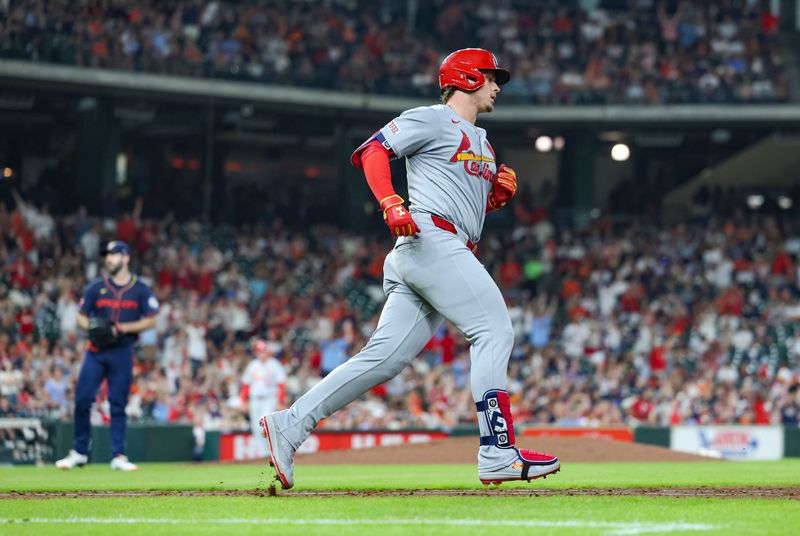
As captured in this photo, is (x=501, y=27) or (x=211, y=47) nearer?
(x=211, y=47)

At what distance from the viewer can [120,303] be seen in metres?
11.0

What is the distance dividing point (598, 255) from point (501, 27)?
6079 mm

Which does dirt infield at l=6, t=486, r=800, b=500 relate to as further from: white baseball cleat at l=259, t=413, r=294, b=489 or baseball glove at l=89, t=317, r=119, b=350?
baseball glove at l=89, t=317, r=119, b=350

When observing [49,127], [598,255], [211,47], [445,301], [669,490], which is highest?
[211,47]

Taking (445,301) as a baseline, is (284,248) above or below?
above

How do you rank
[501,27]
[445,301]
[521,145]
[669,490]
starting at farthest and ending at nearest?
[521,145]
[501,27]
[669,490]
[445,301]

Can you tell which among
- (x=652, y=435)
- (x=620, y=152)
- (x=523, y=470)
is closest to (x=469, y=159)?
(x=523, y=470)

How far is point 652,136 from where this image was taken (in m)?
29.8

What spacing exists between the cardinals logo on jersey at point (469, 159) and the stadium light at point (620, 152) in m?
25.9

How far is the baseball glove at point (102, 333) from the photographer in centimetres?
1074

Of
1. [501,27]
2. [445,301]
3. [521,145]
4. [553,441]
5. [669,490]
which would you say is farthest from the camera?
[521,145]

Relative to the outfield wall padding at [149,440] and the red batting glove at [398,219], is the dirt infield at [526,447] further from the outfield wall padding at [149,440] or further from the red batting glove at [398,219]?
the red batting glove at [398,219]

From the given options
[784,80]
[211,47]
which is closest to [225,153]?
[211,47]

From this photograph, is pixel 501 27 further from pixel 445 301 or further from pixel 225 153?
pixel 445 301
